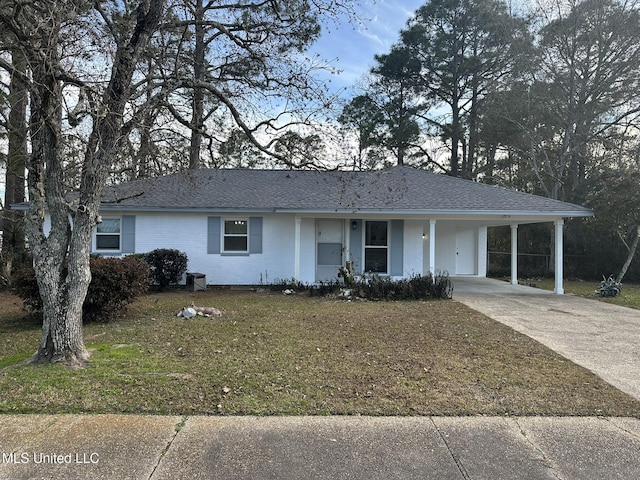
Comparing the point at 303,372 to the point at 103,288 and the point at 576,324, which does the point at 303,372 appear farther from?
the point at 576,324

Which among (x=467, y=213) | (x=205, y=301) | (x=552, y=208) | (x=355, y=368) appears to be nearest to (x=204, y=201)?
(x=205, y=301)

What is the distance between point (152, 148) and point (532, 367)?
623 centimetres

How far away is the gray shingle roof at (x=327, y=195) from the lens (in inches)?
480

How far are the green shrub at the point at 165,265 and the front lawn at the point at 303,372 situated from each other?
4502mm

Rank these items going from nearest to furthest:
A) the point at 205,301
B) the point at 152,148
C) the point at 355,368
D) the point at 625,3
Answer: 1. the point at 355,368
2. the point at 152,148
3. the point at 205,301
4. the point at 625,3

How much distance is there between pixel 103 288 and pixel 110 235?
6679mm

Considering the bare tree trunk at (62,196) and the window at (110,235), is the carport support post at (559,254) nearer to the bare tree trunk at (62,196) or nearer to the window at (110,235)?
the bare tree trunk at (62,196)

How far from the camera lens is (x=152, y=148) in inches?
254

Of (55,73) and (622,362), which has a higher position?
(55,73)

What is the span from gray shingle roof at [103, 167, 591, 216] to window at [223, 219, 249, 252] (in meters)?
0.70

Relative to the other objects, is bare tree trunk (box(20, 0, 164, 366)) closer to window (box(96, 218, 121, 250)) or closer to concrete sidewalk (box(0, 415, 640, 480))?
concrete sidewalk (box(0, 415, 640, 480))

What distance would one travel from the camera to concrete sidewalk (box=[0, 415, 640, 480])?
9.11 feet

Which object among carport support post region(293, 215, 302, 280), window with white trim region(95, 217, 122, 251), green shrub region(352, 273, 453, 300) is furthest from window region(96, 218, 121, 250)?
green shrub region(352, 273, 453, 300)

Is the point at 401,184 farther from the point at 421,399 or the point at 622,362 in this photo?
the point at 421,399
